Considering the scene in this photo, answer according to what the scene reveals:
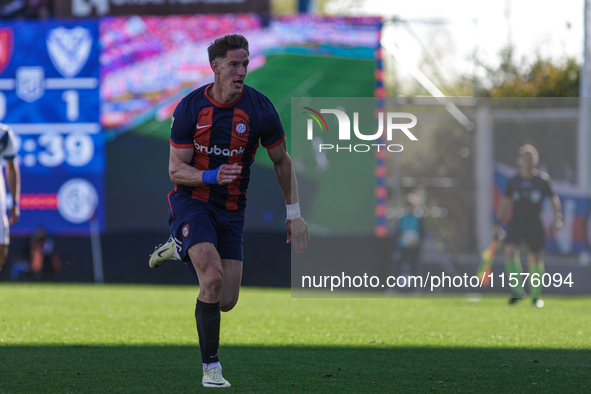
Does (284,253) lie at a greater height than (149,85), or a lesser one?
lesser

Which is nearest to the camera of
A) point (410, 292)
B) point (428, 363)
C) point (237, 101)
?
point (237, 101)

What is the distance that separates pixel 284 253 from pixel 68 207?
179 inches

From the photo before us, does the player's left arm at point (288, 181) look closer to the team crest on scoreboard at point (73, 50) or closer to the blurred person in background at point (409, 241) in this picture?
the blurred person in background at point (409, 241)

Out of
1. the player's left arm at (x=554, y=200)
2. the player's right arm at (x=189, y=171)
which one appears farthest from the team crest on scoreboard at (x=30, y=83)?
→ the player's right arm at (x=189, y=171)

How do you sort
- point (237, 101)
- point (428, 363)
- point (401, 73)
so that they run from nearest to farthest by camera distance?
point (237, 101) < point (428, 363) < point (401, 73)

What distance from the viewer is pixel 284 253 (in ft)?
53.6

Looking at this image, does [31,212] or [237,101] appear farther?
[31,212]

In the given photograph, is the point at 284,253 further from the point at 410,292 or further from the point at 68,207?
the point at 68,207

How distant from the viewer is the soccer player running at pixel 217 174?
5422mm

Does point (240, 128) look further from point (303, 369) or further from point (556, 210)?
point (556, 210)

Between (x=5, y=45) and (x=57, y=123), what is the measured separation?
6.72 feet

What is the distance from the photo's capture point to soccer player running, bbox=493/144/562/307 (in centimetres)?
1343

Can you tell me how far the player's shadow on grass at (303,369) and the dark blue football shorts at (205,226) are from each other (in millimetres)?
885

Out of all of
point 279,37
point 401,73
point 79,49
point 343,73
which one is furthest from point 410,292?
point 401,73
